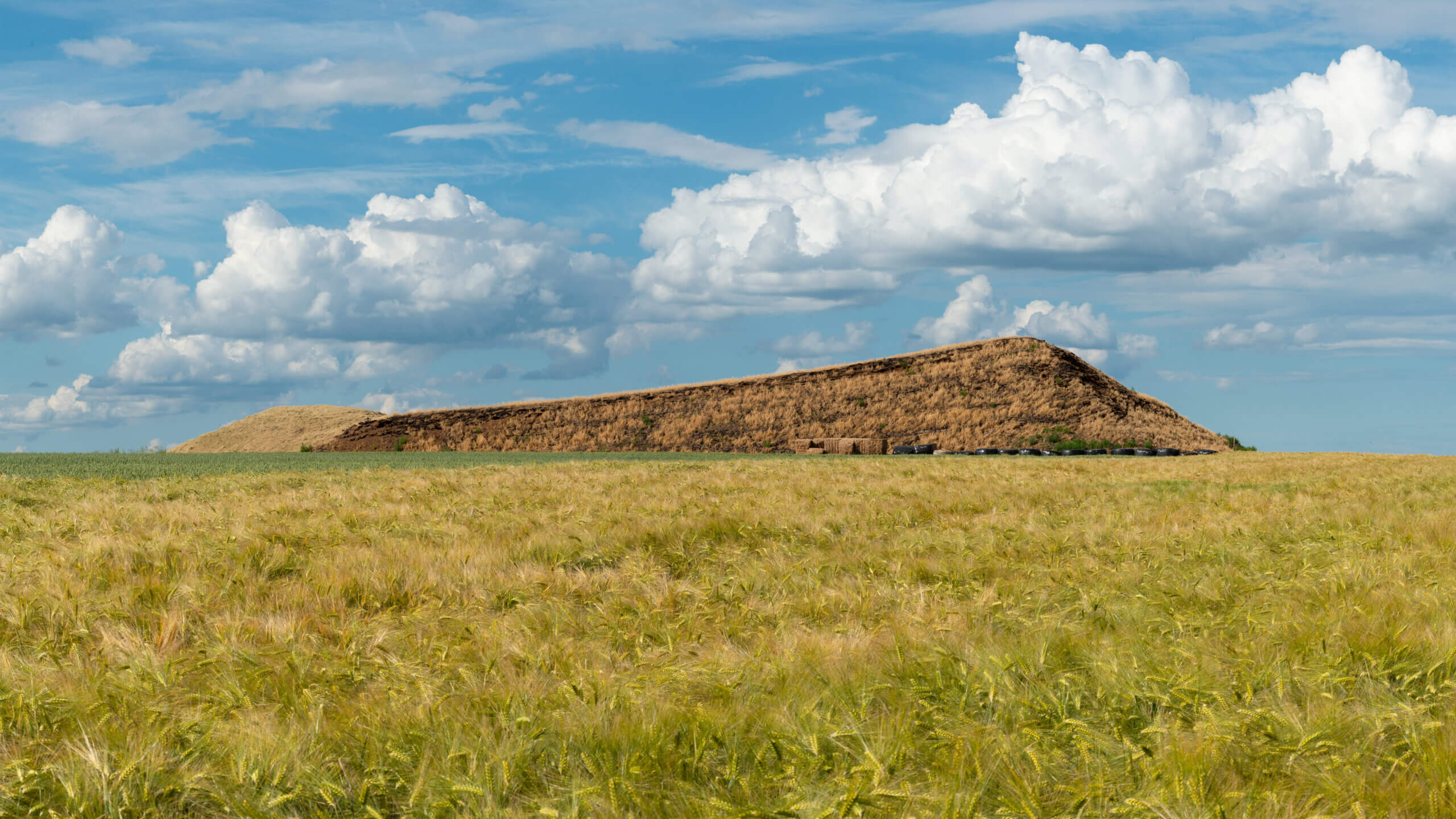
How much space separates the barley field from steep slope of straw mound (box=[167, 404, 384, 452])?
31819 mm

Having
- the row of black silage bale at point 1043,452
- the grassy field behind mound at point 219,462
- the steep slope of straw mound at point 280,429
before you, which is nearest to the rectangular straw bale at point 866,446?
the row of black silage bale at point 1043,452

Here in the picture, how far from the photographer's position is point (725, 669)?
8.95ft

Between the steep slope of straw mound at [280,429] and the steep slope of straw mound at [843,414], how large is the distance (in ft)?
16.3

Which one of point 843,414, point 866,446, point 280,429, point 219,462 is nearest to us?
point 219,462

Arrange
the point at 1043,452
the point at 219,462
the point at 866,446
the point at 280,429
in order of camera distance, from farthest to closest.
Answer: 1. the point at 280,429
2. the point at 1043,452
3. the point at 866,446
4. the point at 219,462

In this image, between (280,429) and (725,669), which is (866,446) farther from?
(280,429)

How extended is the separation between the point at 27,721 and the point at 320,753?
1039 millimetres

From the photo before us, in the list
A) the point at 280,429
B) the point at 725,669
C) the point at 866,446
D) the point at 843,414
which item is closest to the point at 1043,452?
the point at 866,446

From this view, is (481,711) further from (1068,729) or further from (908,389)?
(908,389)

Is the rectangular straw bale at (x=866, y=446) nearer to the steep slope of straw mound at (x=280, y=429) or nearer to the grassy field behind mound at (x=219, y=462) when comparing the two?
the grassy field behind mound at (x=219, y=462)

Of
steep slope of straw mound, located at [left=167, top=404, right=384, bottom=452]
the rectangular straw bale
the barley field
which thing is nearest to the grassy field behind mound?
the barley field

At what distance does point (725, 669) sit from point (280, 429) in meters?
41.8

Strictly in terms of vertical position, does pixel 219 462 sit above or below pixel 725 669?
above

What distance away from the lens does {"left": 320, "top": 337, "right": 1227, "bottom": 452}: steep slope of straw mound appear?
32.3 meters
